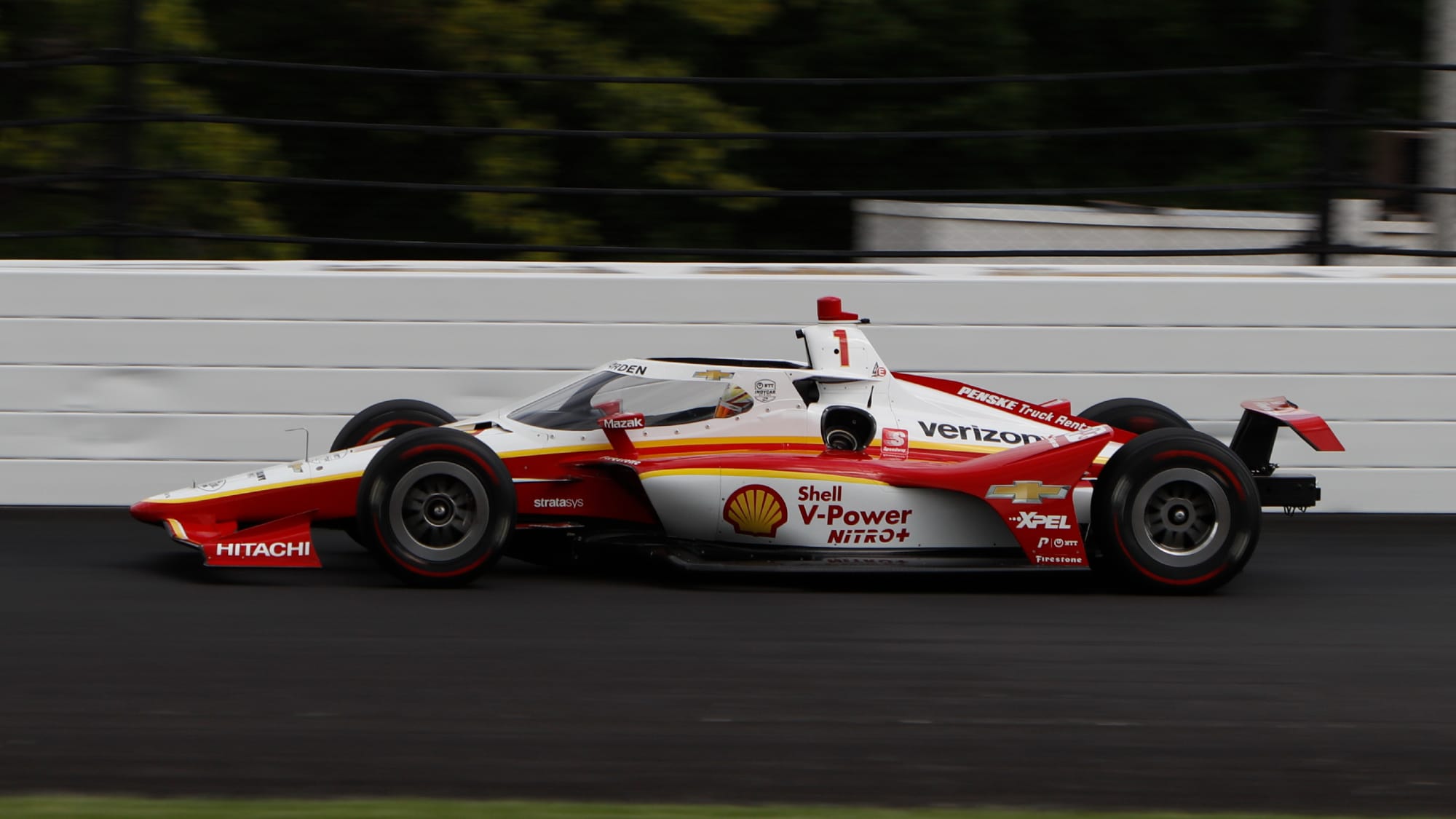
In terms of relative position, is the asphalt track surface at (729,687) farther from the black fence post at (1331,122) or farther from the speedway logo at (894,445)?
the black fence post at (1331,122)

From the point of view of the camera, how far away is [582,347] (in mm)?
8562

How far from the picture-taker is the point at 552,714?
16.1 ft

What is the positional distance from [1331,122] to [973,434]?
323cm

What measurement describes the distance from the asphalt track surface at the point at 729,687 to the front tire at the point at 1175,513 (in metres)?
0.15

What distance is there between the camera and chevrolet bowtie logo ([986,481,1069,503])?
6625 millimetres

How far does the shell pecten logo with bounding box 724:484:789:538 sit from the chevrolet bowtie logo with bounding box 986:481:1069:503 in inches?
31.4

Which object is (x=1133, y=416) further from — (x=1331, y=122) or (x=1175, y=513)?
(x=1331, y=122)

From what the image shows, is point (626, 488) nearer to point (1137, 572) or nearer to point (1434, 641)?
point (1137, 572)

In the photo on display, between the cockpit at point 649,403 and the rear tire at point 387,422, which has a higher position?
the cockpit at point 649,403

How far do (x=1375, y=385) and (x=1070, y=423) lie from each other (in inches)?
88.8

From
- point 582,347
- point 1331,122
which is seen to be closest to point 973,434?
point 582,347

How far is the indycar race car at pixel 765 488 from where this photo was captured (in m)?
6.62

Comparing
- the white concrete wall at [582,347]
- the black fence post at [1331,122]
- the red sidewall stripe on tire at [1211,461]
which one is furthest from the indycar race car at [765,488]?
the black fence post at [1331,122]

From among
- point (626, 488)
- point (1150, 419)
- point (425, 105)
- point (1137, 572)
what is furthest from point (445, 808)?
point (425, 105)
